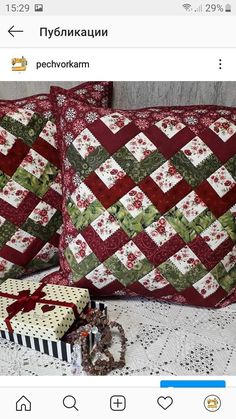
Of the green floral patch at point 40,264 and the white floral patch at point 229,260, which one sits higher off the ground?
the white floral patch at point 229,260

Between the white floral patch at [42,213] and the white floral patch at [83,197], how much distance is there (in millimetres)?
114

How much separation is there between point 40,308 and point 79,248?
0.15 metres

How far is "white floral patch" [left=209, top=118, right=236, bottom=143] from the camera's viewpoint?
0.85m

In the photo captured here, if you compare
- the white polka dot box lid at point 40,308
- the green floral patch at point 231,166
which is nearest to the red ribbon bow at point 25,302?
the white polka dot box lid at point 40,308

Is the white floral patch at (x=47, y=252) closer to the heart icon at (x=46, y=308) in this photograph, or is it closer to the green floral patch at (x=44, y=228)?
the green floral patch at (x=44, y=228)

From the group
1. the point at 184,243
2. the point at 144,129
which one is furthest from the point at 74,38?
the point at 184,243

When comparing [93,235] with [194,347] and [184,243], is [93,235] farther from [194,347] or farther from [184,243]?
[194,347]

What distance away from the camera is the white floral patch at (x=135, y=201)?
0.85 meters

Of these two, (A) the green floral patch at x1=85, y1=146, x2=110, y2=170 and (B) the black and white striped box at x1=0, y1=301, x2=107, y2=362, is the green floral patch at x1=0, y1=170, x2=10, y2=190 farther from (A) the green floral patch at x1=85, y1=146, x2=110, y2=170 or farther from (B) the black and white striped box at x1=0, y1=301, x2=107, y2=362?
(B) the black and white striped box at x1=0, y1=301, x2=107, y2=362

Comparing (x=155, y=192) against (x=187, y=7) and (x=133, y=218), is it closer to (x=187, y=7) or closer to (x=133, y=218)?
(x=133, y=218)

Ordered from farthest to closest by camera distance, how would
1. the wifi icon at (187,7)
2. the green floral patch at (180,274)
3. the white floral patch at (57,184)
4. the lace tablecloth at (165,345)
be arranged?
the white floral patch at (57,184)
the green floral patch at (180,274)
the lace tablecloth at (165,345)
the wifi icon at (187,7)

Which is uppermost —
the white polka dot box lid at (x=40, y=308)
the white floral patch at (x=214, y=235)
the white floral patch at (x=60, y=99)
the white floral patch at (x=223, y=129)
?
the white floral patch at (x=60, y=99)
